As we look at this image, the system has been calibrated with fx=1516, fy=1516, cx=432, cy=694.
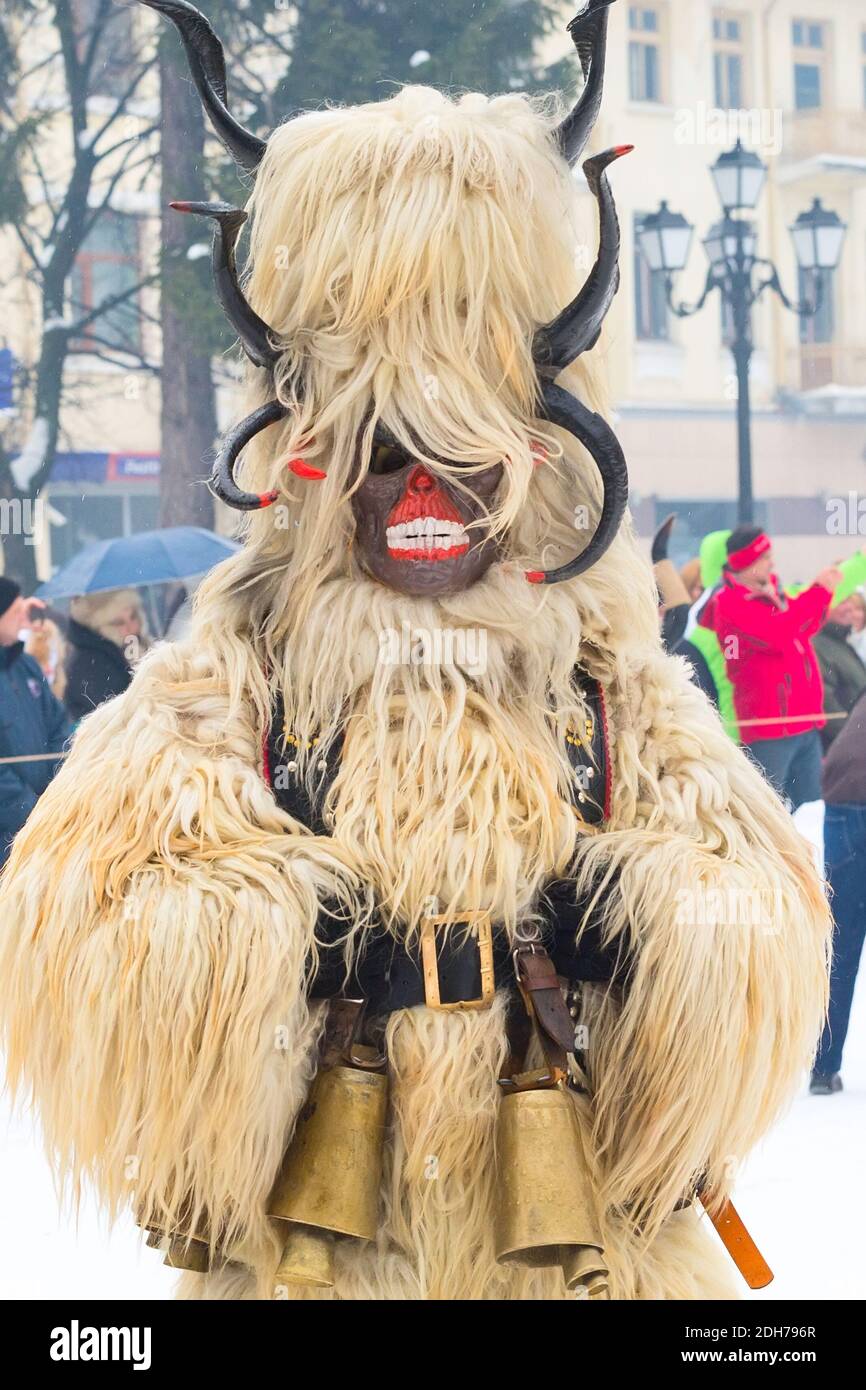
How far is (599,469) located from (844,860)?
2853 mm

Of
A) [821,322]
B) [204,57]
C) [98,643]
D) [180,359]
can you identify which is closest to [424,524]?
[204,57]

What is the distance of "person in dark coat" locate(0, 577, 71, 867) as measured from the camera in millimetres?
4602

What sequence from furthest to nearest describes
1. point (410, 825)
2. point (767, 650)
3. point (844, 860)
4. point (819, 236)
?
point (819, 236) < point (767, 650) < point (844, 860) < point (410, 825)

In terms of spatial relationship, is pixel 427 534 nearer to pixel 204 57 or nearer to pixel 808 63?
pixel 204 57

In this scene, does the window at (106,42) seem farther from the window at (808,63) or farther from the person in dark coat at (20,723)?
the person in dark coat at (20,723)

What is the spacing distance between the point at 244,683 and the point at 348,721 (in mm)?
141


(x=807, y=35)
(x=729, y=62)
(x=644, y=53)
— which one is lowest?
(x=644, y=53)

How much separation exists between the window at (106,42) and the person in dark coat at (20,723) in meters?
4.94

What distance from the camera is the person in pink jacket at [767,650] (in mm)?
4848

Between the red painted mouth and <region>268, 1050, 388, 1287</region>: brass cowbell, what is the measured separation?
1.99ft

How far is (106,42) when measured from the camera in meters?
8.62

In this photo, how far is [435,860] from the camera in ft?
5.78

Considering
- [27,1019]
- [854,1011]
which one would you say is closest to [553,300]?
[27,1019]
